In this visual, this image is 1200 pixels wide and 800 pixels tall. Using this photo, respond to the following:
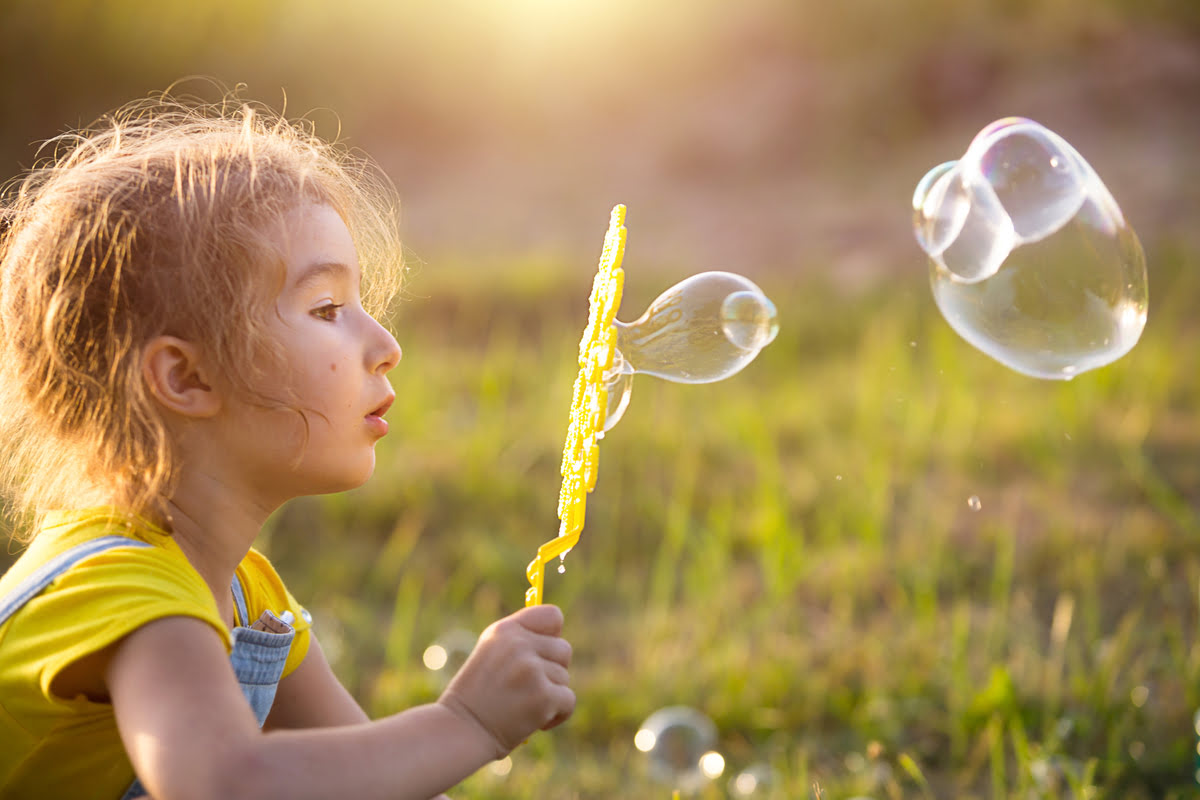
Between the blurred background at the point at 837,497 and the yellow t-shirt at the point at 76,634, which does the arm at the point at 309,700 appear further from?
the blurred background at the point at 837,497

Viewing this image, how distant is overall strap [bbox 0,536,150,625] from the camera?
3.29 ft

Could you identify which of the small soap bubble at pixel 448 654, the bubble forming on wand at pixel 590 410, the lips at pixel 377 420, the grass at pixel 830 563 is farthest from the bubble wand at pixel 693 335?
the small soap bubble at pixel 448 654

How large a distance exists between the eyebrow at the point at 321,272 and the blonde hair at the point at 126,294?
0.02m

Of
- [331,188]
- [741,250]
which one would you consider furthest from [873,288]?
[331,188]

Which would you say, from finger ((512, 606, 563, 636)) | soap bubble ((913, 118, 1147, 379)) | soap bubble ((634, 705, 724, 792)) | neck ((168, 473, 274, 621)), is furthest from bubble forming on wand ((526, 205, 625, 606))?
soap bubble ((634, 705, 724, 792))

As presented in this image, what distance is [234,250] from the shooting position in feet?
3.53

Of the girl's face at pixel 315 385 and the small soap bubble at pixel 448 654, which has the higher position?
the girl's face at pixel 315 385

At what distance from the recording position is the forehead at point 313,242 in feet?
3.61

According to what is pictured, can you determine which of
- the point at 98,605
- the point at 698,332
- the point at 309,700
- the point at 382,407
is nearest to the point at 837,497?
the point at 698,332

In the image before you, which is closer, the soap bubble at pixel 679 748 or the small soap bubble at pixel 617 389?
the small soap bubble at pixel 617 389

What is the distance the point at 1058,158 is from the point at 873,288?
3.54 m

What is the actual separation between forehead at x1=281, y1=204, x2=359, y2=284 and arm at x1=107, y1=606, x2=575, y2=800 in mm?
337

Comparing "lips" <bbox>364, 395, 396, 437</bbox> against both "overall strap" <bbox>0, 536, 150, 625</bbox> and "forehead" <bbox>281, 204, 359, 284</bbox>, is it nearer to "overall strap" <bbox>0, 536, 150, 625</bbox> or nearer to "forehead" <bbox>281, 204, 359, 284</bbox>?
"forehead" <bbox>281, 204, 359, 284</bbox>

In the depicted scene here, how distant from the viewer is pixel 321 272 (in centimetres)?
110
